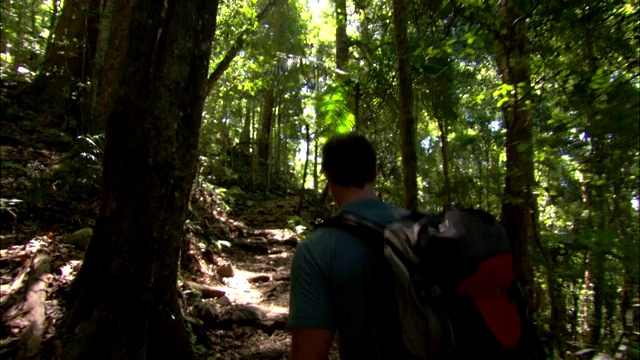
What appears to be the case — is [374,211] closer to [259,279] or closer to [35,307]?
[35,307]

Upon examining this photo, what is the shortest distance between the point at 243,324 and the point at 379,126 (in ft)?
25.1

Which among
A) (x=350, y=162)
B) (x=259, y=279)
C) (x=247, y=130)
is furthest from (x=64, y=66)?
(x=247, y=130)

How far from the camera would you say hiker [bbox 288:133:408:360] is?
1597 mm

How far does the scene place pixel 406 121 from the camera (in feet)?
16.5

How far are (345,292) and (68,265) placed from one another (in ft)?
12.4

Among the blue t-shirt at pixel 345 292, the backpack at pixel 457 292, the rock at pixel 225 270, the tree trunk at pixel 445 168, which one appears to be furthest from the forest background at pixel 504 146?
the rock at pixel 225 270

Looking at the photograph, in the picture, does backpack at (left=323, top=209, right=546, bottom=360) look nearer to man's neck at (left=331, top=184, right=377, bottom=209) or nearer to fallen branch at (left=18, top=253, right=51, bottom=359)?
man's neck at (left=331, top=184, right=377, bottom=209)

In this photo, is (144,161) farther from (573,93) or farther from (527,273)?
(527,273)

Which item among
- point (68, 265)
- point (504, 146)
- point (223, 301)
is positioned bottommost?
point (223, 301)

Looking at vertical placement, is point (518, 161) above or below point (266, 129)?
below

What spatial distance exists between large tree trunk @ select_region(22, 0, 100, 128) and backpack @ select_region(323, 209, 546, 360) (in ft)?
29.2

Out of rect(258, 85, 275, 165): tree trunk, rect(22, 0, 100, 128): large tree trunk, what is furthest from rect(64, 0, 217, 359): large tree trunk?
rect(258, 85, 275, 165): tree trunk

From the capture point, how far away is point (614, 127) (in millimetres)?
2662

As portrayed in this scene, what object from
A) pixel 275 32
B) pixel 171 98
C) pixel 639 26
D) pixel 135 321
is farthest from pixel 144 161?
pixel 275 32
